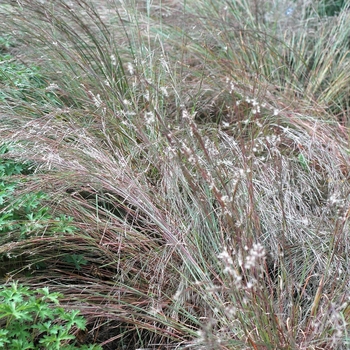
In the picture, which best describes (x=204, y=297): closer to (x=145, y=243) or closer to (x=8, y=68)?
(x=145, y=243)

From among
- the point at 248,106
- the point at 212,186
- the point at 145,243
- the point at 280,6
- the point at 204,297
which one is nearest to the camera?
the point at 212,186

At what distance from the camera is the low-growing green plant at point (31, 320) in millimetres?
1672

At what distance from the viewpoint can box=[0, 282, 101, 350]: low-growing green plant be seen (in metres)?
1.67

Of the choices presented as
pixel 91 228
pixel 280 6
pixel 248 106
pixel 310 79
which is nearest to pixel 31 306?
pixel 91 228

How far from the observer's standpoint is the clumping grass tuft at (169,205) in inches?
68.2

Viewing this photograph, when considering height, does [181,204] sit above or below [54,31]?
below

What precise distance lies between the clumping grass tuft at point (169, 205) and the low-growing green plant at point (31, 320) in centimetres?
10

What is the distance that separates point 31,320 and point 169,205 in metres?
0.65

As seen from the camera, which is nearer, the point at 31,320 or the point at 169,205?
the point at 31,320

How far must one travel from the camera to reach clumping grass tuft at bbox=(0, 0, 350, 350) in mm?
1732

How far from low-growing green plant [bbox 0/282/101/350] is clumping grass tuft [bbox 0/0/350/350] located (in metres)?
0.10

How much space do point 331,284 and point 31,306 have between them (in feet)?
3.09

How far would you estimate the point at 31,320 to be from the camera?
5.66 ft

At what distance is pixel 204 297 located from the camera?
1794 millimetres
